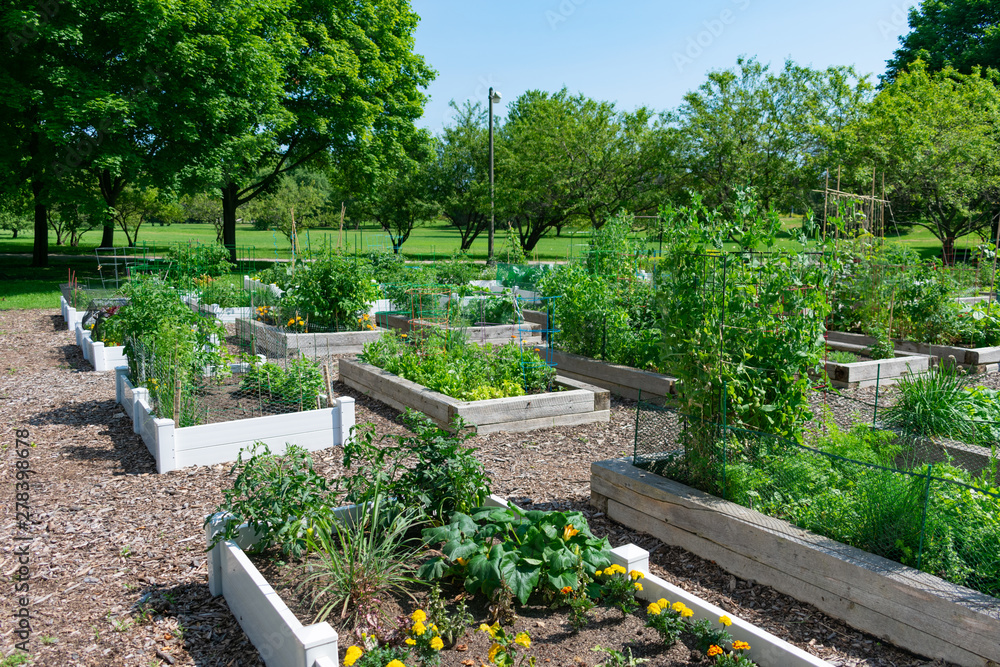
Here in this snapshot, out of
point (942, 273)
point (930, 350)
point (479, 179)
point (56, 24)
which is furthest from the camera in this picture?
point (479, 179)

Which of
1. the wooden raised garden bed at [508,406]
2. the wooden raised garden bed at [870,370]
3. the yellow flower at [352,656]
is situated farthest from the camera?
the wooden raised garden bed at [870,370]

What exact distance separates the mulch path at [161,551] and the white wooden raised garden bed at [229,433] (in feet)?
0.55

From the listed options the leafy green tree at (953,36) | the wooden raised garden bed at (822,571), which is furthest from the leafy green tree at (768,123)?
the wooden raised garden bed at (822,571)

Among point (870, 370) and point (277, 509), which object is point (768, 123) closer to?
point (870, 370)

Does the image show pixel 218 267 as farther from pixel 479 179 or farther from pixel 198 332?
pixel 479 179

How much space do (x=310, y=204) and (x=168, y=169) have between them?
18.0m

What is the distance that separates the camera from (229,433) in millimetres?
6168

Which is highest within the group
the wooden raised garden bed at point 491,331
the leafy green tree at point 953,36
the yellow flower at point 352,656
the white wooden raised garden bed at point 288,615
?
the leafy green tree at point 953,36

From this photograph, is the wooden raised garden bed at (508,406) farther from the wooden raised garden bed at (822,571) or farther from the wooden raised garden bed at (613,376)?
the wooden raised garden bed at (822,571)

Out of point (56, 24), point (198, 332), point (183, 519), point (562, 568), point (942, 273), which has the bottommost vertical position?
point (183, 519)

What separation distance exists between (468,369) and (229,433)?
281 centimetres

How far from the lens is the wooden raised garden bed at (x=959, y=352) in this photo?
1005 centimetres

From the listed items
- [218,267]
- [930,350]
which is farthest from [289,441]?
[218,267]

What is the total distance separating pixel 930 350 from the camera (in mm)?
10422
